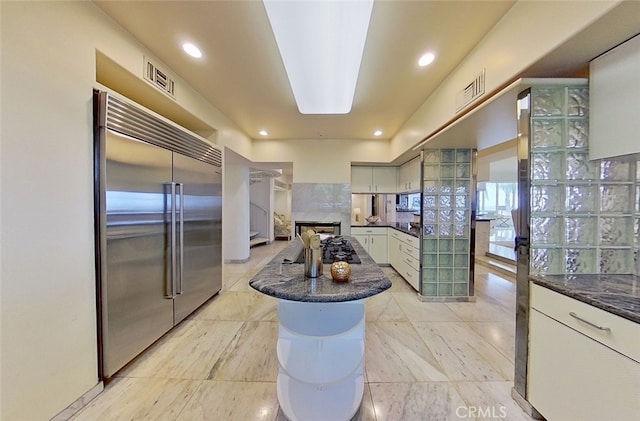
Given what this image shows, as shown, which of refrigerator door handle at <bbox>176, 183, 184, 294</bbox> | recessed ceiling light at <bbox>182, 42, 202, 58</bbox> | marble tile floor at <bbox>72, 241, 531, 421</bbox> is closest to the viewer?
marble tile floor at <bbox>72, 241, 531, 421</bbox>

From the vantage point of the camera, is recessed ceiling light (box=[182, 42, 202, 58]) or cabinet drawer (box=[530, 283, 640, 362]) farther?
recessed ceiling light (box=[182, 42, 202, 58])

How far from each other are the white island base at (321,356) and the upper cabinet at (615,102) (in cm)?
171

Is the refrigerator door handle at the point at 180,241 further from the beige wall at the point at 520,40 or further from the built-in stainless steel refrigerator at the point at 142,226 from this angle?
the beige wall at the point at 520,40

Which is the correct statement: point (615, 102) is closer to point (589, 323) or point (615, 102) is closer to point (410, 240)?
point (589, 323)

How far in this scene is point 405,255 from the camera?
166 inches

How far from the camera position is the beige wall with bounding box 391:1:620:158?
125cm

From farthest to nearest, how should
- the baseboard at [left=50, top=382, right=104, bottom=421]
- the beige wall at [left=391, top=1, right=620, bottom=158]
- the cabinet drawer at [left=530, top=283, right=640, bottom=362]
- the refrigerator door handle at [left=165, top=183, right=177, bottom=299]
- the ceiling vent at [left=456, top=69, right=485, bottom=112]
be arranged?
the refrigerator door handle at [left=165, top=183, right=177, bottom=299], the ceiling vent at [left=456, top=69, right=485, bottom=112], the baseboard at [left=50, top=382, right=104, bottom=421], the beige wall at [left=391, top=1, right=620, bottom=158], the cabinet drawer at [left=530, top=283, right=640, bottom=362]

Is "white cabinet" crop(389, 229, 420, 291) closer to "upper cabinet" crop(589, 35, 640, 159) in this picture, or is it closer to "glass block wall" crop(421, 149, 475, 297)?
"glass block wall" crop(421, 149, 475, 297)

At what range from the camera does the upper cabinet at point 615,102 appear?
1294mm

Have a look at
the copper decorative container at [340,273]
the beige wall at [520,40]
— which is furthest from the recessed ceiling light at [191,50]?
the beige wall at [520,40]

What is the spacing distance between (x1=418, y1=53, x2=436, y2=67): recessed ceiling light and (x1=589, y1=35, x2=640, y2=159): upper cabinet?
1.07 m

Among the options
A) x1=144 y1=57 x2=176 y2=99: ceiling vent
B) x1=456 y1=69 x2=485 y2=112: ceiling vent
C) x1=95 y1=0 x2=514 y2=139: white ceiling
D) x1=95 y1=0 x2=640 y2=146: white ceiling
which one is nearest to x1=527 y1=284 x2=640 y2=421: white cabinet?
x1=95 y1=0 x2=640 y2=146: white ceiling

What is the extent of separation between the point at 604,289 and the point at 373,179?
4.26 meters

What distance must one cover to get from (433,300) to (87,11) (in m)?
4.48
